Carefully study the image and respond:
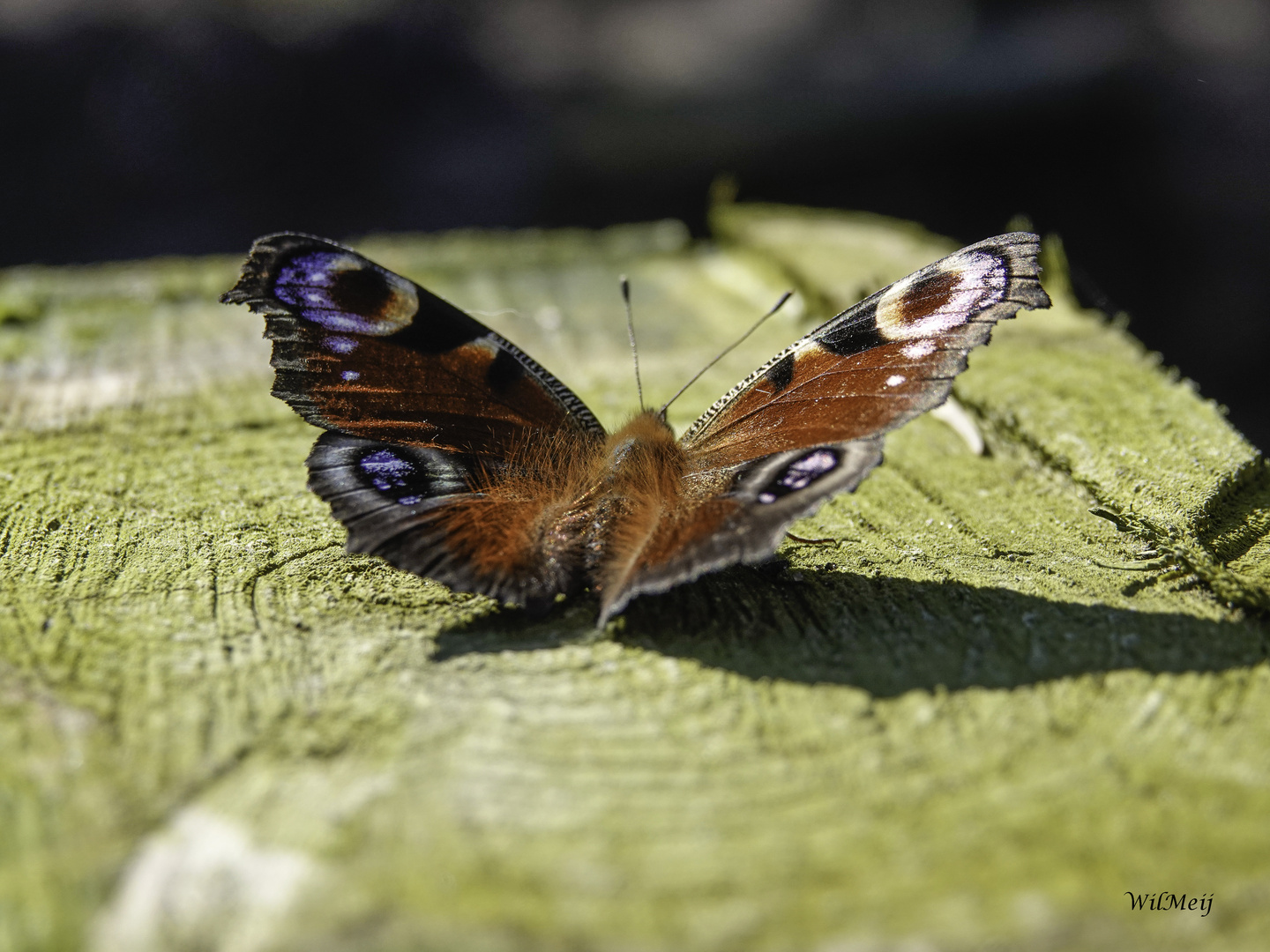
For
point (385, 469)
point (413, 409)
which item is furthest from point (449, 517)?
point (413, 409)

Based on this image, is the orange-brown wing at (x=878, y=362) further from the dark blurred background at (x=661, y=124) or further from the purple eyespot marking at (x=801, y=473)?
the dark blurred background at (x=661, y=124)

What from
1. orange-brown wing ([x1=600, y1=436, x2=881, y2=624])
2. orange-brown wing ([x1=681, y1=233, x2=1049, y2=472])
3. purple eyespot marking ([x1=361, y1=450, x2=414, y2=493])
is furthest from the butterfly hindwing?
orange-brown wing ([x1=681, y1=233, x2=1049, y2=472])

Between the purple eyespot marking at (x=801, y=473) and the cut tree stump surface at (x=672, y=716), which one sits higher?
the purple eyespot marking at (x=801, y=473)

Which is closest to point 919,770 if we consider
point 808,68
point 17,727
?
point 17,727

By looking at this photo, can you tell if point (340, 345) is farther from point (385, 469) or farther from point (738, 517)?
point (738, 517)

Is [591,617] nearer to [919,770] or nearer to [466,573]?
[466,573]
